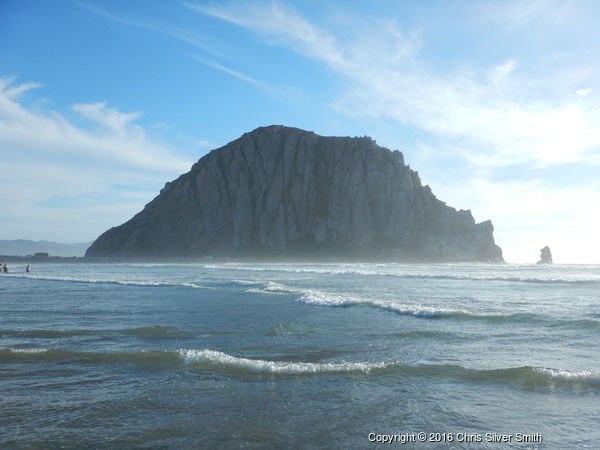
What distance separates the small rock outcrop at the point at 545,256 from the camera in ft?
357

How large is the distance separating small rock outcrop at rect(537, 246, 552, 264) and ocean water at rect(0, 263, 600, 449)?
342 feet

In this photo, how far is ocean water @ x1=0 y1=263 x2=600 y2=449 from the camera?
251 inches

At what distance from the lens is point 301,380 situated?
8812mm

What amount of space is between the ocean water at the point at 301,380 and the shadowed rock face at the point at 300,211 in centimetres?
10113

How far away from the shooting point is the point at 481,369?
9594mm

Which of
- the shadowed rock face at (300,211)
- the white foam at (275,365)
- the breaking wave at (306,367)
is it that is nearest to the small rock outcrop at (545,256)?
the shadowed rock face at (300,211)

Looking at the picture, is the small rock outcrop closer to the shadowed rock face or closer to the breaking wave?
the shadowed rock face

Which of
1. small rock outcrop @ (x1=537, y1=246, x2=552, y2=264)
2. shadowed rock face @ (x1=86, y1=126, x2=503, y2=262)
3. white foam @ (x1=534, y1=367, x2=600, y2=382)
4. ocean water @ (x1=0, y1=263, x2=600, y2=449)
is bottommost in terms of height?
ocean water @ (x1=0, y1=263, x2=600, y2=449)

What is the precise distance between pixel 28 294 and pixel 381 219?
104 meters

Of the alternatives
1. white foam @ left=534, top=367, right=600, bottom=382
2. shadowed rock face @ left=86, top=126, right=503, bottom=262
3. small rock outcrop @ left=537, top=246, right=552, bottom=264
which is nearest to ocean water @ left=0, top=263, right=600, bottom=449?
white foam @ left=534, top=367, right=600, bottom=382

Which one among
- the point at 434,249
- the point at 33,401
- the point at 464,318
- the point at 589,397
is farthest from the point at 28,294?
the point at 434,249

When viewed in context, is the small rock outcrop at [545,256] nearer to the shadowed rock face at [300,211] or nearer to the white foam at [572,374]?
the shadowed rock face at [300,211]

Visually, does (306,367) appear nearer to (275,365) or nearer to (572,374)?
(275,365)

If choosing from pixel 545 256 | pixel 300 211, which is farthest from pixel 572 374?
pixel 300 211
